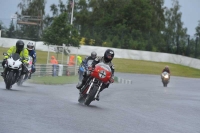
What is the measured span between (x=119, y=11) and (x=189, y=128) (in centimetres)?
7507

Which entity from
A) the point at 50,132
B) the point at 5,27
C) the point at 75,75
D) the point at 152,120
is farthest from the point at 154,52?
the point at 50,132

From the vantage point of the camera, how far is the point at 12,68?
18062 millimetres

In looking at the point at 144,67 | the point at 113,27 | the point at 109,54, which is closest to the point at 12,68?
the point at 109,54

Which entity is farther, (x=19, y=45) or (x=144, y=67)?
(x=144, y=67)

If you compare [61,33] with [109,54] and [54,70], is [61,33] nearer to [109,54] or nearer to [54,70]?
[54,70]

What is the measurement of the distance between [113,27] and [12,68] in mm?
59684

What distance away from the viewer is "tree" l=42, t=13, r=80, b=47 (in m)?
48.0

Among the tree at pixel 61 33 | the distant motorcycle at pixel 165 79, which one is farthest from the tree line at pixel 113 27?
the distant motorcycle at pixel 165 79

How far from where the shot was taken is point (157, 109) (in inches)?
693

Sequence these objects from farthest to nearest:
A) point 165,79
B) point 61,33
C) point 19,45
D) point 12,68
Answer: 1. point 61,33
2. point 165,79
3. point 19,45
4. point 12,68

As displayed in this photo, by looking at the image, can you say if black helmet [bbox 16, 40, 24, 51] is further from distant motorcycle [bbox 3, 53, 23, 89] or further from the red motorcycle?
the red motorcycle

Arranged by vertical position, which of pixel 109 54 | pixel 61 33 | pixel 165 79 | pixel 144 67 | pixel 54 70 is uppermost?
pixel 61 33

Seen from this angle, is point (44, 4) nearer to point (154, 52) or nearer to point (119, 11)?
point (119, 11)

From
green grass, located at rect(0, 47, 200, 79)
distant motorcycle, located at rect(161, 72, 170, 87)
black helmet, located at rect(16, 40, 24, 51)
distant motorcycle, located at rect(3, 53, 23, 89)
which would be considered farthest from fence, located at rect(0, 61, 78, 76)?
distant motorcycle, located at rect(3, 53, 23, 89)
